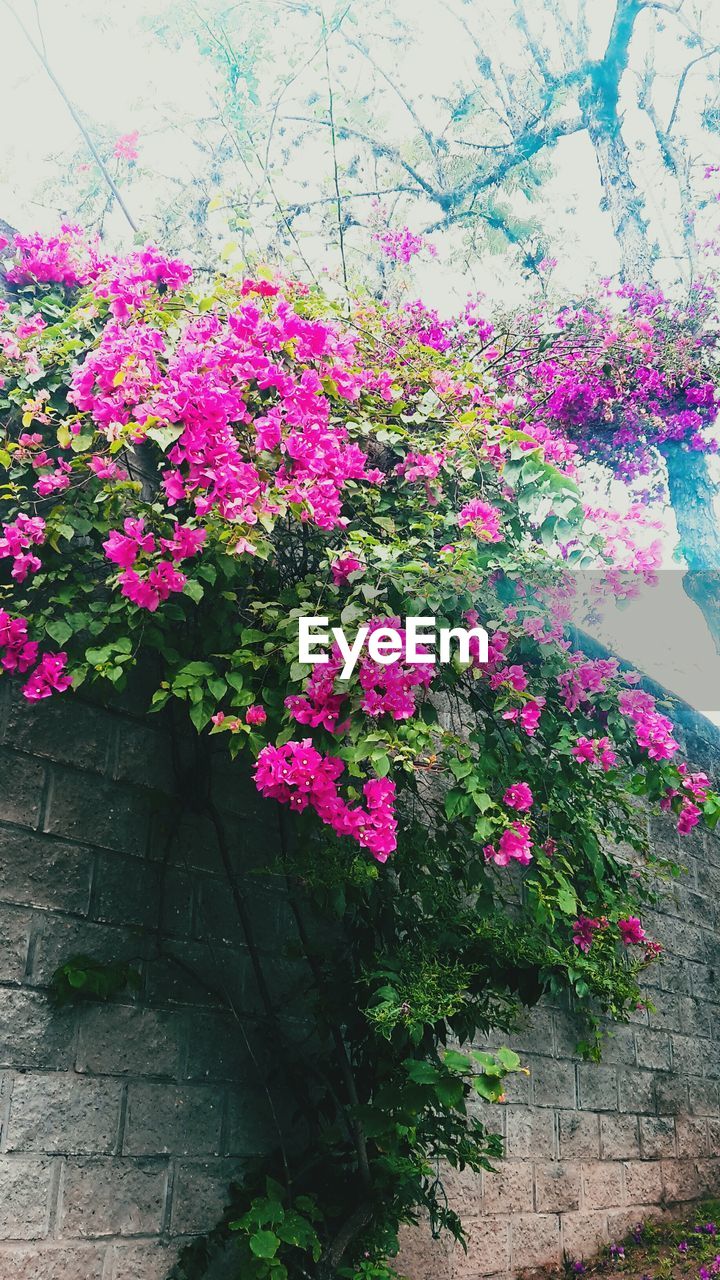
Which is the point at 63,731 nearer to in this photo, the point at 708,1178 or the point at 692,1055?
the point at 692,1055

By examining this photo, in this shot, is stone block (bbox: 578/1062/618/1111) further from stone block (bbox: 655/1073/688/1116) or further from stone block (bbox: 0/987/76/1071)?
stone block (bbox: 0/987/76/1071)

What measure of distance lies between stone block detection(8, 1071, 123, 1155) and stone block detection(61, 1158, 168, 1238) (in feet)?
0.12

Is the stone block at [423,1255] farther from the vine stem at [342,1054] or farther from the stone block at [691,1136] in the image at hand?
the stone block at [691,1136]

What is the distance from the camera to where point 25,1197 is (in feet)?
5.67

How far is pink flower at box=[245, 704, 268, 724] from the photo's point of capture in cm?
180

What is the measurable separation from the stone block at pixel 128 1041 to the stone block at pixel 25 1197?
18cm

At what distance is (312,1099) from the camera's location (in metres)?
2.22

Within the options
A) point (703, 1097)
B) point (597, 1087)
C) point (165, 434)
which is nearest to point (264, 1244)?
point (165, 434)

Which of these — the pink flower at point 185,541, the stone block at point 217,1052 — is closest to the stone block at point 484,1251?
the stone block at point 217,1052

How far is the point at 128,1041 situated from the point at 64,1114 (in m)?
0.19

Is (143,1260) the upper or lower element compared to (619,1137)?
lower

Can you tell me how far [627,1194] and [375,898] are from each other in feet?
6.73

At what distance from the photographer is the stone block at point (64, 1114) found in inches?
68.9

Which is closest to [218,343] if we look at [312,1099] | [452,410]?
[452,410]
